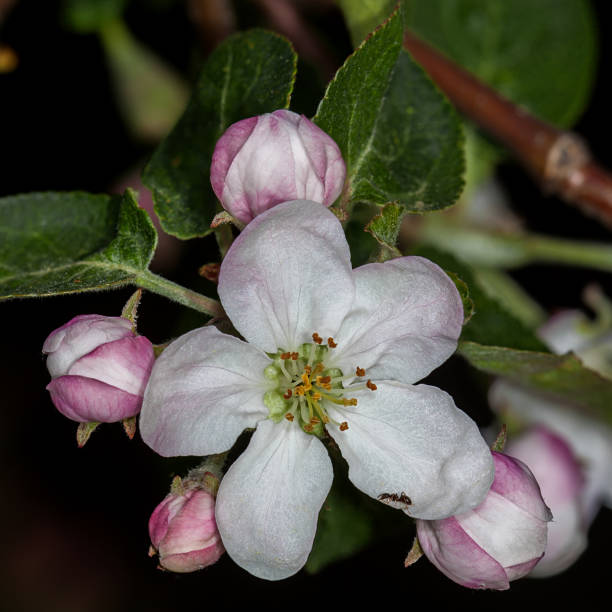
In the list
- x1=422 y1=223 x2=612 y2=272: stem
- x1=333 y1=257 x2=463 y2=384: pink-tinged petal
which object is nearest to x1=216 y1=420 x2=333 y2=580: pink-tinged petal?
x1=333 y1=257 x2=463 y2=384: pink-tinged petal

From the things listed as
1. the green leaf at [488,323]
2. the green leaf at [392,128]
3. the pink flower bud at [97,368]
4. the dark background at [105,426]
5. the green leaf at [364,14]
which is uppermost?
the green leaf at [364,14]

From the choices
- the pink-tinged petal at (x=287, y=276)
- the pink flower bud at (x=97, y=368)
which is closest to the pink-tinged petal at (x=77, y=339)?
the pink flower bud at (x=97, y=368)

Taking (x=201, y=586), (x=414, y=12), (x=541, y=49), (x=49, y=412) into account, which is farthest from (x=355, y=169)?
(x=201, y=586)

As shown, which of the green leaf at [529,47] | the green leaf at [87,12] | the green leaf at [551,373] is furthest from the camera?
the green leaf at [529,47]

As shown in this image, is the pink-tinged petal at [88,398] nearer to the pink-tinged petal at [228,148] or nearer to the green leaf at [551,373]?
the pink-tinged petal at [228,148]

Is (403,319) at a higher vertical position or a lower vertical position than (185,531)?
higher

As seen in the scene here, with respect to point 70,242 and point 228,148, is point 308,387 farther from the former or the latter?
point 70,242

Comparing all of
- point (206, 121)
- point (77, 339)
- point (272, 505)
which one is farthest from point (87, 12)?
point (272, 505)
